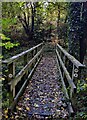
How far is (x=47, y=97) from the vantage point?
5.39 m

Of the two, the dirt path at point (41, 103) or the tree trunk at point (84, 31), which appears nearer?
the dirt path at point (41, 103)

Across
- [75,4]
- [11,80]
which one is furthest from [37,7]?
[11,80]

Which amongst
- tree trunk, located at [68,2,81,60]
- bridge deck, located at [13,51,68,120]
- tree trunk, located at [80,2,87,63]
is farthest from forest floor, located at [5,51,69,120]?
tree trunk, located at [80,2,87,63]

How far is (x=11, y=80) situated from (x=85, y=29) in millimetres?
5364

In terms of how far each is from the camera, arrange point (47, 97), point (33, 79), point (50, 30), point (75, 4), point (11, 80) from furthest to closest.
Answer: point (50, 30) → point (75, 4) → point (33, 79) → point (47, 97) → point (11, 80)

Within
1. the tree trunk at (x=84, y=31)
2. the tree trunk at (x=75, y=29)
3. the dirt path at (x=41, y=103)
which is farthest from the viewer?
the tree trunk at (x=84, y=31)

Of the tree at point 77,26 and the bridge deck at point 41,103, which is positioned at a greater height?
the tree at point 77,26

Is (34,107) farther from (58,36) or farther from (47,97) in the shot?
(58,36)

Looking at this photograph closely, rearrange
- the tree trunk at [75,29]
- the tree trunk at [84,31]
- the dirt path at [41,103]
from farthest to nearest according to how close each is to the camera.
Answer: the tree trunk at [84,31]
the tree trunk at [75,29]
the dirt path at [41,103]

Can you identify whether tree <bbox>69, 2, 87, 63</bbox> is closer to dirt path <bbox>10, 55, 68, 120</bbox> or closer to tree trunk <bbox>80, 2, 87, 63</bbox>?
tree trunk <bbox>80, 2, 87, 63</bbox>

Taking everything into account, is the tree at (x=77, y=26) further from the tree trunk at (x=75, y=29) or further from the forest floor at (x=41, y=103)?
the forest floor at (x=41, y=103)

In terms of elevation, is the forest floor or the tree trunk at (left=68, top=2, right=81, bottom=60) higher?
the tree trunk at (left=68, top=2, right=81, bottom=60)

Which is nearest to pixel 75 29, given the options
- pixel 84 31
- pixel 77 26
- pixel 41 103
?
pixel 77 26

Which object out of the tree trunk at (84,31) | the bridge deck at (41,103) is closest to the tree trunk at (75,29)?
the tree trunk at (84,31)
